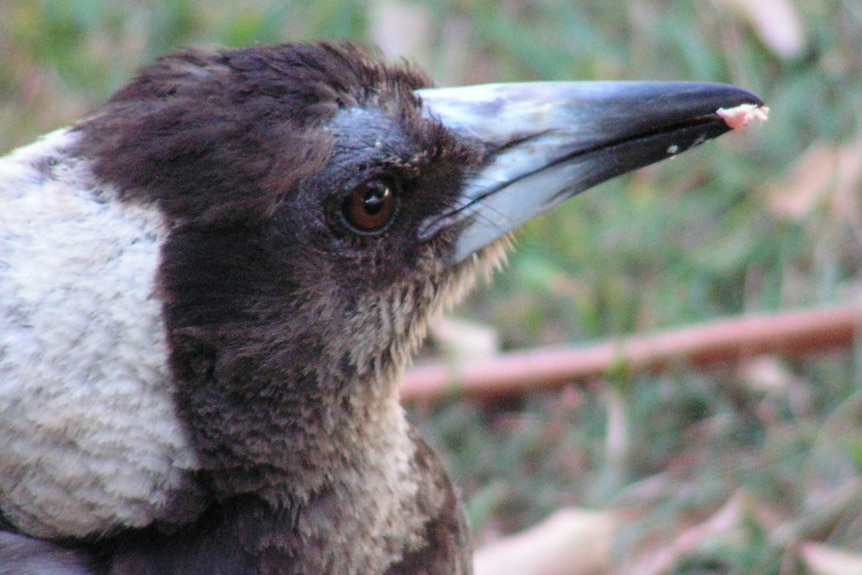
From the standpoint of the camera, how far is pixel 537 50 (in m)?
4.02

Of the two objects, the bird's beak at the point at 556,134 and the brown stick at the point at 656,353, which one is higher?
the bird's beak at the point at 556,134

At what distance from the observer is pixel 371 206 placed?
1.86m

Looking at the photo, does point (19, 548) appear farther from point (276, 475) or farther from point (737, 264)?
point (737, 264)

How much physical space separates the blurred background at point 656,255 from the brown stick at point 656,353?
5 centimetres

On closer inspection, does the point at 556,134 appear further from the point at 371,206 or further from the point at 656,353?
the point at 656,353

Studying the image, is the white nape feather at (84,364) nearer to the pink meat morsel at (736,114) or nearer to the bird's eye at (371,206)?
the bird's eye at (371,206)

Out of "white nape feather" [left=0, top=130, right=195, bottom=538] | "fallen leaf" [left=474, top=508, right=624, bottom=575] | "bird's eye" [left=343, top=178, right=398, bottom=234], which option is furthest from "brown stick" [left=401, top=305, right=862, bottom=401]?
"white nape feather" [left=0, top=130, right=195, bottom=538]

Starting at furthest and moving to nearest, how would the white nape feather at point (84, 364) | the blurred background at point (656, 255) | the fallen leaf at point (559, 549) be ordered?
the blurred background at point (656, 255) < the fallen leaf at point (559, 549) < the white nape feather at point (84, 364)

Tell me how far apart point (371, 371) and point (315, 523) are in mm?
238

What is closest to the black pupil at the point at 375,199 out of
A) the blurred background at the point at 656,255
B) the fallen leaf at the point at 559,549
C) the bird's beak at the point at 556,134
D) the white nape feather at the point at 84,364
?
the bird's beak at the point at 556,134

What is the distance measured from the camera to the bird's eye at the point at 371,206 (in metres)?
1.84

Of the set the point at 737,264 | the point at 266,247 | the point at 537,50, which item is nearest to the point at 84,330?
the point at 266,247

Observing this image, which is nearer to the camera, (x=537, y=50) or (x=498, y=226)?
(x=498, y=226)

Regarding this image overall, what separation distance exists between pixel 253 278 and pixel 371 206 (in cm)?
20
